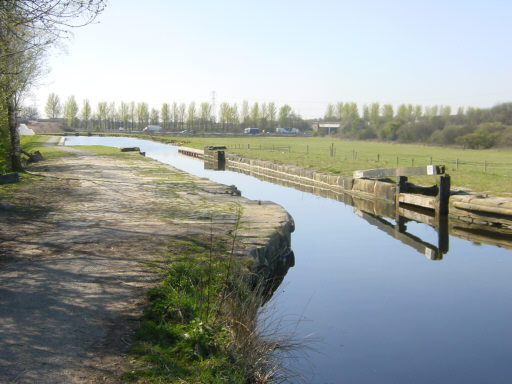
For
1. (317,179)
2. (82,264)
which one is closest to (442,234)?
(82,264)

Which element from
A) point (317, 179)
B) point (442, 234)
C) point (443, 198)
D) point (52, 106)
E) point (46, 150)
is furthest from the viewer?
point (52, 106)

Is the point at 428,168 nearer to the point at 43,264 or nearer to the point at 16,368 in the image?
the point at 43,264

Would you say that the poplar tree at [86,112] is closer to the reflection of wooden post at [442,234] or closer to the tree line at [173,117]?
the tree line at [173,117]

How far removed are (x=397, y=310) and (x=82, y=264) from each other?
497 cm

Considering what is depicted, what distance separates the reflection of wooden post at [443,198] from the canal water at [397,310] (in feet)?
9.50

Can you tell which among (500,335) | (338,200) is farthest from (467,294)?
(338,200)

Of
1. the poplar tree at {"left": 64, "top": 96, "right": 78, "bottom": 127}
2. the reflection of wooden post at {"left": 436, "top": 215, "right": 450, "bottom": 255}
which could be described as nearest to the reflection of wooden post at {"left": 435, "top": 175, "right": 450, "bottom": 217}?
the reflection of wooden post at {"left": 436, "top": 215, "right": 450, "bottom": 255}

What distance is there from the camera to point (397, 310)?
8.34 m

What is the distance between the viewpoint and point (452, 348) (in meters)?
6.96

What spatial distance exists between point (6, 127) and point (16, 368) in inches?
693

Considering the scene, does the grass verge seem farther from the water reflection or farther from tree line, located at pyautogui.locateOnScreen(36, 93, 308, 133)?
tree line, located at pyautogui.locateOnScreen(36, 93, 308, 133)

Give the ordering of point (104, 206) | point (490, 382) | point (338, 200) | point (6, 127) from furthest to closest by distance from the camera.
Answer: point (338, 200)
point (6, 127)
point (104, 206)
point (490, 382)

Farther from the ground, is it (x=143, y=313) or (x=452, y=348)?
(x=143, y=313)

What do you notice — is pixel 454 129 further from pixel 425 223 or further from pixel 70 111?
pixel 70 111
